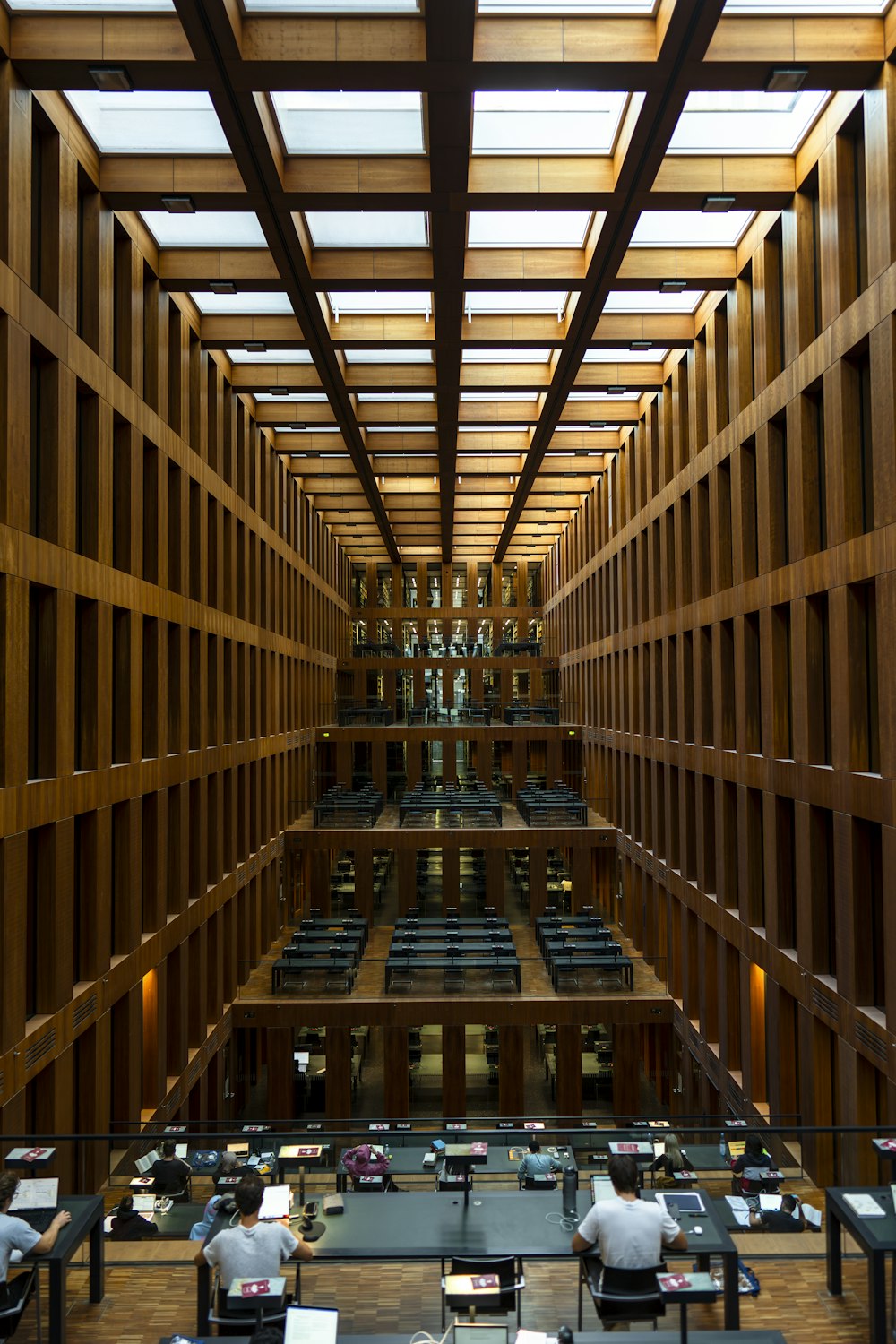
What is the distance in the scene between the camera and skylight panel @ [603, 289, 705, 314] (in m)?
16.6

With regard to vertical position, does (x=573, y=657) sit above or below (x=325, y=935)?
above

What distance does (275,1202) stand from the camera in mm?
6711

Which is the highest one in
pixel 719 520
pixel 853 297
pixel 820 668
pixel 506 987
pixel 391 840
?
pixel 853 297

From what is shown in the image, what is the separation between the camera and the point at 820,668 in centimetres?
1219

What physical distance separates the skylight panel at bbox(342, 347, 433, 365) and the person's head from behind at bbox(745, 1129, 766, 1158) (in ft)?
46.3

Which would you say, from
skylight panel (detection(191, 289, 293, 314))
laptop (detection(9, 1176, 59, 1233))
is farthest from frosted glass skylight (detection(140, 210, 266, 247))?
laptop (detection(9, 1176, 59, 1233))

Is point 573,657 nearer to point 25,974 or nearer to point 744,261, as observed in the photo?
point 744,261

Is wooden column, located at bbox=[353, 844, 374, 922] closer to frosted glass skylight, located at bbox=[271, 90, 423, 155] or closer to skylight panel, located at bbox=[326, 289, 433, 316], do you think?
skylight panel, located at bbox=[326, 289, 433, 316]

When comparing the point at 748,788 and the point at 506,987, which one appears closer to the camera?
the point at 748,788

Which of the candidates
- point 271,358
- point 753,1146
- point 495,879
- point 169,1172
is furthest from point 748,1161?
point 495,879

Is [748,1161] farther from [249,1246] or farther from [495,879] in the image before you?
[495,879]

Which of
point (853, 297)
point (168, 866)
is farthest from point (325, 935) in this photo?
point (853, 297)

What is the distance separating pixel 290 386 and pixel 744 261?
8844mm

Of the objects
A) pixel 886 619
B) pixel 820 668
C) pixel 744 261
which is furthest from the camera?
pixel 744 261
